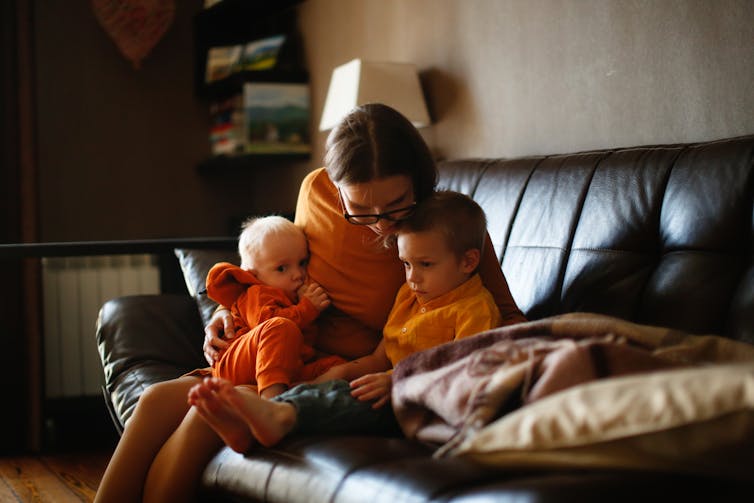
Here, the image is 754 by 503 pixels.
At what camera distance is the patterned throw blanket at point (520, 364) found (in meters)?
1.14

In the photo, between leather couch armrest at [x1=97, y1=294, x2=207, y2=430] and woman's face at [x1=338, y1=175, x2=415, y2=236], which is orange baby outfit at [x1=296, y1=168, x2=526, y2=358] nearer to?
woman's face at [x1=338, y1=175, x2=415, y2=236]

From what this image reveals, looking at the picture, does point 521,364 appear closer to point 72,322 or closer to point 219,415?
point 219,415

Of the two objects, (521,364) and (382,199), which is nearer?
(521,364)

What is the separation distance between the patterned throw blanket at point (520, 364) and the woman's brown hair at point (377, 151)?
381mm

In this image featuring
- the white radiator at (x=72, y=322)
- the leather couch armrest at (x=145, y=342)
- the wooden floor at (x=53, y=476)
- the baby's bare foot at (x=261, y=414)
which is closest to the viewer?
the baby's bare foot at (x=261, y=414)

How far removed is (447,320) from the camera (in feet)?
5.27

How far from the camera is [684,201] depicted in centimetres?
162

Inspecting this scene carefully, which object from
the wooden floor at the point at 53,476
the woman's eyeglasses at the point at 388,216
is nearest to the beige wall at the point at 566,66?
the woman's eyeglasses at the point at 388,216

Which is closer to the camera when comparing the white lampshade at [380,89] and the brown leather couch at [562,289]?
the brown leather couch at [562,289]

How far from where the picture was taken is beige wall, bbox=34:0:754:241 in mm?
1966

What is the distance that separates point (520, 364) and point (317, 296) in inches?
25.7

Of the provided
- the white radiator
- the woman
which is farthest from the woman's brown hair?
the white radiator

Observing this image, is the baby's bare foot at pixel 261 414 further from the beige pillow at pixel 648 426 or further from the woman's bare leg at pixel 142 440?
the beige pillow at pixel 648 426

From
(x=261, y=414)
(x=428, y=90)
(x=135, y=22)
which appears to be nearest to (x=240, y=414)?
(x=261, y=414)
